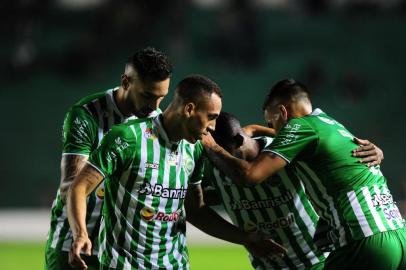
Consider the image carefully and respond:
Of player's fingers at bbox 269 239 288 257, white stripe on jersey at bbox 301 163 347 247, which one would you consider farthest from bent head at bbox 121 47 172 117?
player's fingers at bbox 269 239 288 257

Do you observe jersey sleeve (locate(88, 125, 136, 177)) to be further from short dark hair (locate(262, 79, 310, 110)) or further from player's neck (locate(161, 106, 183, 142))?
short dark hair (locate(262, 79, 310, 110))

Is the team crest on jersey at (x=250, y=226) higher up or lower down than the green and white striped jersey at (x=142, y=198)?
lower down

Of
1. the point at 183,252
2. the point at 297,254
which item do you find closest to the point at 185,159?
the point at 183,252

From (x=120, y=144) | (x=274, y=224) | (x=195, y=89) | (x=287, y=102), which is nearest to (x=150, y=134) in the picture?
(x=120, y=144)

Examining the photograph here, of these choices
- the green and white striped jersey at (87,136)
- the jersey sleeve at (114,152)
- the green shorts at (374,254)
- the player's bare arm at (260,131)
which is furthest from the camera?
the player's bare arm at (260,131)

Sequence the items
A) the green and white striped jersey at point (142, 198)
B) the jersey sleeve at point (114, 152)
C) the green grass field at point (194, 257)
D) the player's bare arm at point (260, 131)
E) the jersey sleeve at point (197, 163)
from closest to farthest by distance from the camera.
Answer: the jersey sleeve at point (114, 152) < the green and white striped jersey at point (142, 198) < the jersey sleeve at point (197, 163) < the player's bare arm at point (260, 131) < the green grass field at point (194, 257)

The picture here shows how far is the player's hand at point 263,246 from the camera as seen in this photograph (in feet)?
A: 16.1

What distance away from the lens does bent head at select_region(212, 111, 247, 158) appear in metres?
4.96

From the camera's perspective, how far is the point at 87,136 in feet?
16.2

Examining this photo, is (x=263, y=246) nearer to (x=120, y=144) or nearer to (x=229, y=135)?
(x=229, y=135)

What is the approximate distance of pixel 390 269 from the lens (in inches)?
181

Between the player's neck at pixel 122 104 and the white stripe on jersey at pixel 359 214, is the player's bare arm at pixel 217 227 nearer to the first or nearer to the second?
the white stripe on jersey at pixel 359 214

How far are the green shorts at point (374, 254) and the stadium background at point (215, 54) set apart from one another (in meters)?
15.8

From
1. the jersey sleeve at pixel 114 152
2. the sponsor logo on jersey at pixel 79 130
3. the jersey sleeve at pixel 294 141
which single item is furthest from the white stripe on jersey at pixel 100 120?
the jersey sleeve at pixel 294 141
